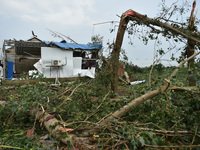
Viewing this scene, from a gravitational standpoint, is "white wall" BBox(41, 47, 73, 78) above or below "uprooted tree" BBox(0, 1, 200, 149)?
above

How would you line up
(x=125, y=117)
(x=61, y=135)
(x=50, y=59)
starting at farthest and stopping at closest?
(x=50, y=59)
(x=125, y=117)
(x=61, y=135)

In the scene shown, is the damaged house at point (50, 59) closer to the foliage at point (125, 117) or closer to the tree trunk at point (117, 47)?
the tree trunk at point (117, 47)

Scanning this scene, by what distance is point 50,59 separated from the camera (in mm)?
9023

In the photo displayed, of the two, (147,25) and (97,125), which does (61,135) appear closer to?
(97,125)

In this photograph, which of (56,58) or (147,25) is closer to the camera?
(147,25)

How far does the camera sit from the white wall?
351 inches

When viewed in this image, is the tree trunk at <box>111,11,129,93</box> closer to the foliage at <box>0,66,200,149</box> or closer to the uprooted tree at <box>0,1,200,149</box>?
the uprooted tree at <box>0,1,200,149</box>

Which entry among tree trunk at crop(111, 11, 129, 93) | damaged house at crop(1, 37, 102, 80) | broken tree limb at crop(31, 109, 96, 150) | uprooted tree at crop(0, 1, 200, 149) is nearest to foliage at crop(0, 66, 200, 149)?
uprooted tree at crop(0, 1, 200, 149)

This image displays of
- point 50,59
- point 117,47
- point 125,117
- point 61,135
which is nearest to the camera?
point 61,135

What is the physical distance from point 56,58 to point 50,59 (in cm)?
34

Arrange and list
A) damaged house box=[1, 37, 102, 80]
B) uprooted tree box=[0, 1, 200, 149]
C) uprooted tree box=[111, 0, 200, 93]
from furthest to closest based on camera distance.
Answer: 1. damaged house box=[1, 37, 102, 80]
2. uprooted tree box=[111, 0, 200, 93]
3. uprooted tree box=[0, 1, 200, 149]

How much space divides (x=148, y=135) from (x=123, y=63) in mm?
2913

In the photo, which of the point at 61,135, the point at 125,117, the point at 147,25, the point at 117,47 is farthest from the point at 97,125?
the point at 147,25

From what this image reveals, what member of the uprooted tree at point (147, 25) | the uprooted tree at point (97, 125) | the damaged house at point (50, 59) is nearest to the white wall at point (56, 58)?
the damaged house at point (50, 59)
